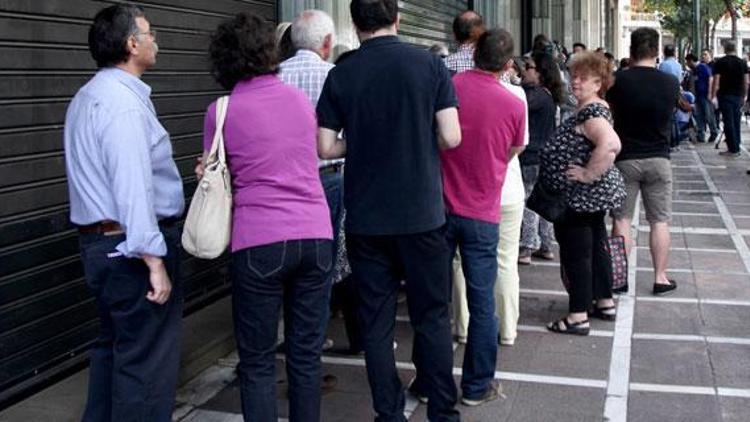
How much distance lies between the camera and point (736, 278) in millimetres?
7188

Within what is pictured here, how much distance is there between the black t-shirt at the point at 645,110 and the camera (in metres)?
6.41

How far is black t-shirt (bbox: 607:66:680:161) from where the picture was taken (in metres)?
6.41

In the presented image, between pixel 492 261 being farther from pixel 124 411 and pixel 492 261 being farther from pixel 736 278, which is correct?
pixel 736 278

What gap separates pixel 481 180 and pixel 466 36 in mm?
1640

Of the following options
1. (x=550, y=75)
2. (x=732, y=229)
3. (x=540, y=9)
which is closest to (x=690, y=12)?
(x=540, y=9)

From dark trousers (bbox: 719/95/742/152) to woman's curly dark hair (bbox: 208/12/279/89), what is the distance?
44.5 feet

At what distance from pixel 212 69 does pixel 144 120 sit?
0.36m

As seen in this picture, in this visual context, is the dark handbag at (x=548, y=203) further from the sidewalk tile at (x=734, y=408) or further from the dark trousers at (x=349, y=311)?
the sidewalk tile at (x=734, y=408)

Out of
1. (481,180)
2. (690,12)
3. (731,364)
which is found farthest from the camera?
(690,12)

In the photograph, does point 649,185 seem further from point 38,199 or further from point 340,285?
point 38,199

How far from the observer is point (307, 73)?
462 cm

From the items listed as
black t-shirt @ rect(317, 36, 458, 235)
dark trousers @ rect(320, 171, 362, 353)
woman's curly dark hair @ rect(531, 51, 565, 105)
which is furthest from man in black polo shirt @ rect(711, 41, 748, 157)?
black t-shirt @ rect(317, 36, 458, 235)

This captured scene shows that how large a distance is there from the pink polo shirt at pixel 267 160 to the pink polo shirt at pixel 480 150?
3.28 feet

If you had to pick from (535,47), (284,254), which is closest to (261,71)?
(284,254)
